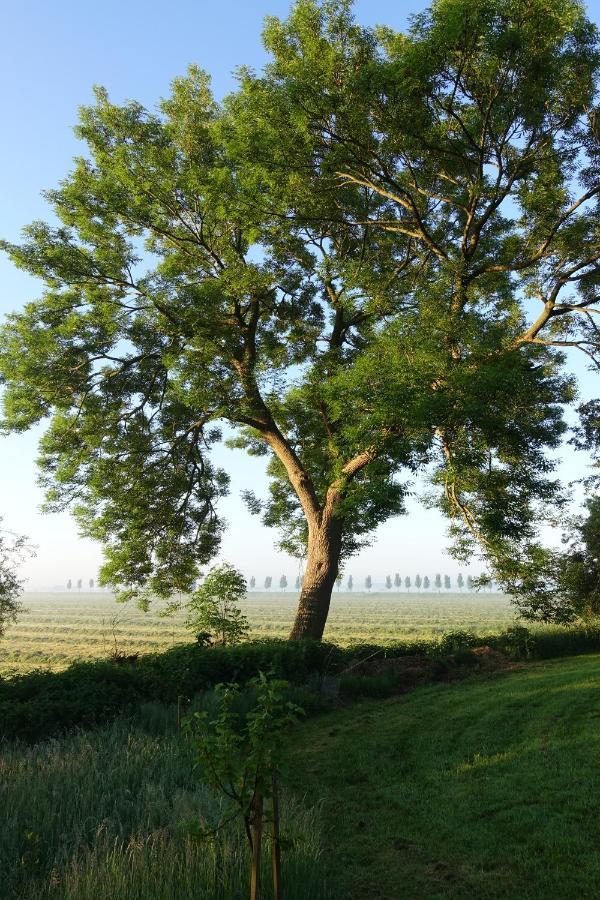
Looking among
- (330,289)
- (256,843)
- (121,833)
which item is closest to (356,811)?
(121,833)

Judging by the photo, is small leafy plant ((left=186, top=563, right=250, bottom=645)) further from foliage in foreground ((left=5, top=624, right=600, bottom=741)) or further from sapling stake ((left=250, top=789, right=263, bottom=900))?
sapling stake ((left=250, top=789, right=263, bottom=900))

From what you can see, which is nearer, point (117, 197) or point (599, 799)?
point (599, 799)

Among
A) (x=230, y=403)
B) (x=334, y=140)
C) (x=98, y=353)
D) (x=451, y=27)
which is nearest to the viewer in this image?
(x=451, y=27)

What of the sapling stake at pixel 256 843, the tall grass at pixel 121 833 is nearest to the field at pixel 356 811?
the tall grass at pixel 121 833

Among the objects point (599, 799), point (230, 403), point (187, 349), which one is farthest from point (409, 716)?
point (187, 349)

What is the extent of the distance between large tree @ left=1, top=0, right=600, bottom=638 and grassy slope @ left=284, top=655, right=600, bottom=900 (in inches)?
194

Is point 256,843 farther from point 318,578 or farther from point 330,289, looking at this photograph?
point 330,289

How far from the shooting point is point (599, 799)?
22.1 ft

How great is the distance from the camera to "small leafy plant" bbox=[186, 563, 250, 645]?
16344 millimetres

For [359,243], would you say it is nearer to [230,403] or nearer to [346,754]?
[230,403]

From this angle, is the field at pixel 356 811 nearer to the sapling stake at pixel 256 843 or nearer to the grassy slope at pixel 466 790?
the grassy slope at pixel 466 790

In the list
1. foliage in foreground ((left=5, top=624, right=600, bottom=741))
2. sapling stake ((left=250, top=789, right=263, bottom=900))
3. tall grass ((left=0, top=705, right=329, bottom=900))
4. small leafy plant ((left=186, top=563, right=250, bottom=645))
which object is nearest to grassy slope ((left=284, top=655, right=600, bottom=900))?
tall grass ((left=0, top=705, right=329, bottom=900))

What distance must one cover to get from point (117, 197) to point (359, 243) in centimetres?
771

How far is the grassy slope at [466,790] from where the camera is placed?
555 cm
